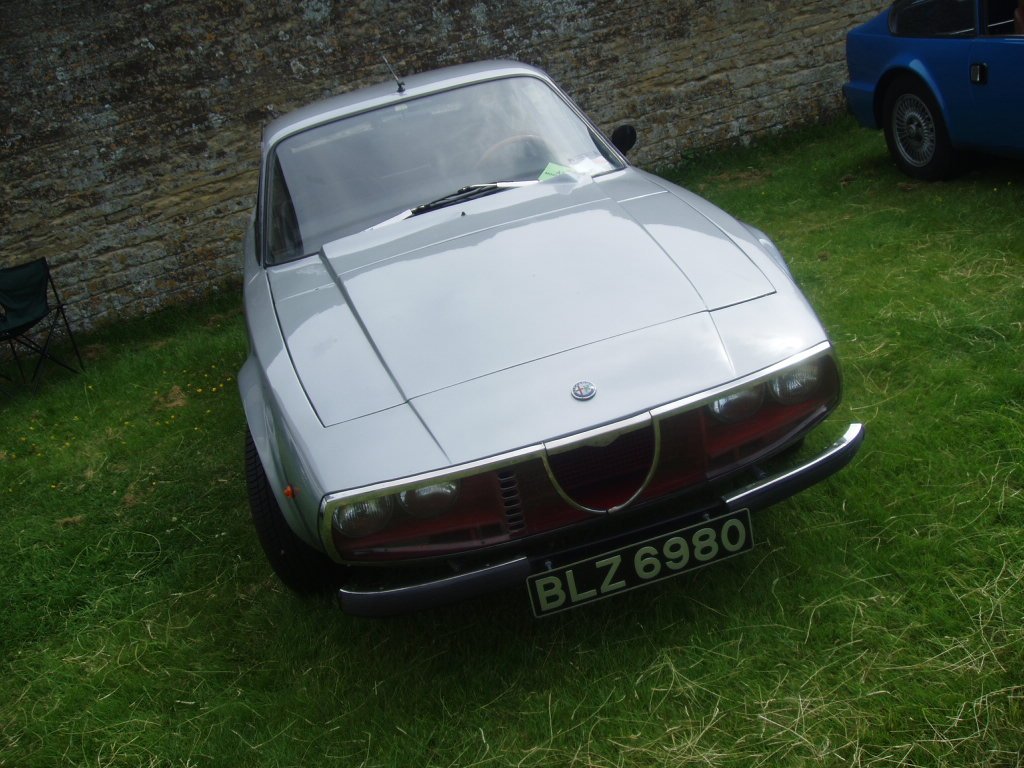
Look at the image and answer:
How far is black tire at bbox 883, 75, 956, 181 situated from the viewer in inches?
241

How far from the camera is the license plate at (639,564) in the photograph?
8.41ft

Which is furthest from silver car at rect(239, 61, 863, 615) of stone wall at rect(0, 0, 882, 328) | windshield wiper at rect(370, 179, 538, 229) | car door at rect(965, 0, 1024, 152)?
stone wall at rect(0, 0, 882, 328)

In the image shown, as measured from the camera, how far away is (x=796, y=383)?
2.68m

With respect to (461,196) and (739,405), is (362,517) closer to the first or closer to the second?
(739,405)

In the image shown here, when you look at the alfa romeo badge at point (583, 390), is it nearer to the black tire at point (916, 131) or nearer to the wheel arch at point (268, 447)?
the wheel arch at point (268, 447)

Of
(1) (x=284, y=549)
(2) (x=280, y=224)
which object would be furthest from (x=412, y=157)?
(1) (x=284, y=549)

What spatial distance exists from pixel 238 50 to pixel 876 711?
6652 mm

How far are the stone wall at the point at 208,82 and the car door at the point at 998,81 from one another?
294cm

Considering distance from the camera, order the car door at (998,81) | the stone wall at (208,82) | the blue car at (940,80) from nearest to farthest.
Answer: the car door at (998,81) < the blue car at (940,80) < the stone wall at (208,82)

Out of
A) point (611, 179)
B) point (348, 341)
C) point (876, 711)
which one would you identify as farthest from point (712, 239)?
point (876, 711)

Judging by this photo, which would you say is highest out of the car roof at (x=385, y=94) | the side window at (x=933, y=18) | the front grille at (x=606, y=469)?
the car roof at (x=385, y=94)

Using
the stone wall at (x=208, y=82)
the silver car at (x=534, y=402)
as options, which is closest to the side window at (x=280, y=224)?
the silver car at (x=534, y=402)

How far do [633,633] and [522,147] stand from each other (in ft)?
6.65

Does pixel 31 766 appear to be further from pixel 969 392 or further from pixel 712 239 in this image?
pixel 969 392
